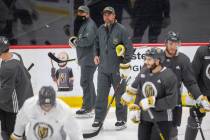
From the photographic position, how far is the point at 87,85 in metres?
7.57

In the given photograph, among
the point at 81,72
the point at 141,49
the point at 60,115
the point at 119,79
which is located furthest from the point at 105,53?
the point at 60,115

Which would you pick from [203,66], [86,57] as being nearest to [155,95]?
[203,66]

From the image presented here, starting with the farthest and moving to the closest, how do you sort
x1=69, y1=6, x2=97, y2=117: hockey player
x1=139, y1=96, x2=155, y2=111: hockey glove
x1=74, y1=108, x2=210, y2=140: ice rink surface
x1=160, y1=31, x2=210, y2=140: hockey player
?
1. x1=69, y1=6, x2=97, y2=117: hockey player
2. x1=74, y1=108, x2=210, y2=140: ice rink surface
3. x1=160, y1=31, x2=210, y2=140: hockey player
4. x1=139, y1=96, x2=155, y2=111: hockey glove

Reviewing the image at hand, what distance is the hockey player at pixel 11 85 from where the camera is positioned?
17.1ft

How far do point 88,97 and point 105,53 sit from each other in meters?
0.94

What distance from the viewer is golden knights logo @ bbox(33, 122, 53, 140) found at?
4.30m

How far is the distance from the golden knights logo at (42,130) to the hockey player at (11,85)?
3.32 feet

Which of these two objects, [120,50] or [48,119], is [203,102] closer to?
[120,50]

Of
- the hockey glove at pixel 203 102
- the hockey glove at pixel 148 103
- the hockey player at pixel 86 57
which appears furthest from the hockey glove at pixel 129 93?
the hockey player at pixel 86 57

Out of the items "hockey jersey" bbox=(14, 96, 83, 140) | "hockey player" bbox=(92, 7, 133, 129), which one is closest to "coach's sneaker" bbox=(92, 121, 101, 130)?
"hockey player" bbox=(92, 7, 133, 129)

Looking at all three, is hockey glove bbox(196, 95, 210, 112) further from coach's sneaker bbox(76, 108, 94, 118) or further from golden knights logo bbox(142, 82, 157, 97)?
coach's sneaker bbox(76, 108, 94, 118)

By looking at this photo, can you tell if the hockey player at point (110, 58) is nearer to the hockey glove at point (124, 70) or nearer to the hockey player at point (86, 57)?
the hockey glove at point (124, 70)

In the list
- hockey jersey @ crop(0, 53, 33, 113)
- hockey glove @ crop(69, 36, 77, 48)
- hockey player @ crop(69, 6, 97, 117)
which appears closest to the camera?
hockey jersey @ crop(0, 53, 33, 113)

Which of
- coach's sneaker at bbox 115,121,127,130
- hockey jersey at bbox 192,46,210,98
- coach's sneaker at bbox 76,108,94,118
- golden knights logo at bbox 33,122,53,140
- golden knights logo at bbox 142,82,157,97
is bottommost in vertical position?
coach's sneaker at bbox 115,121,127,130
